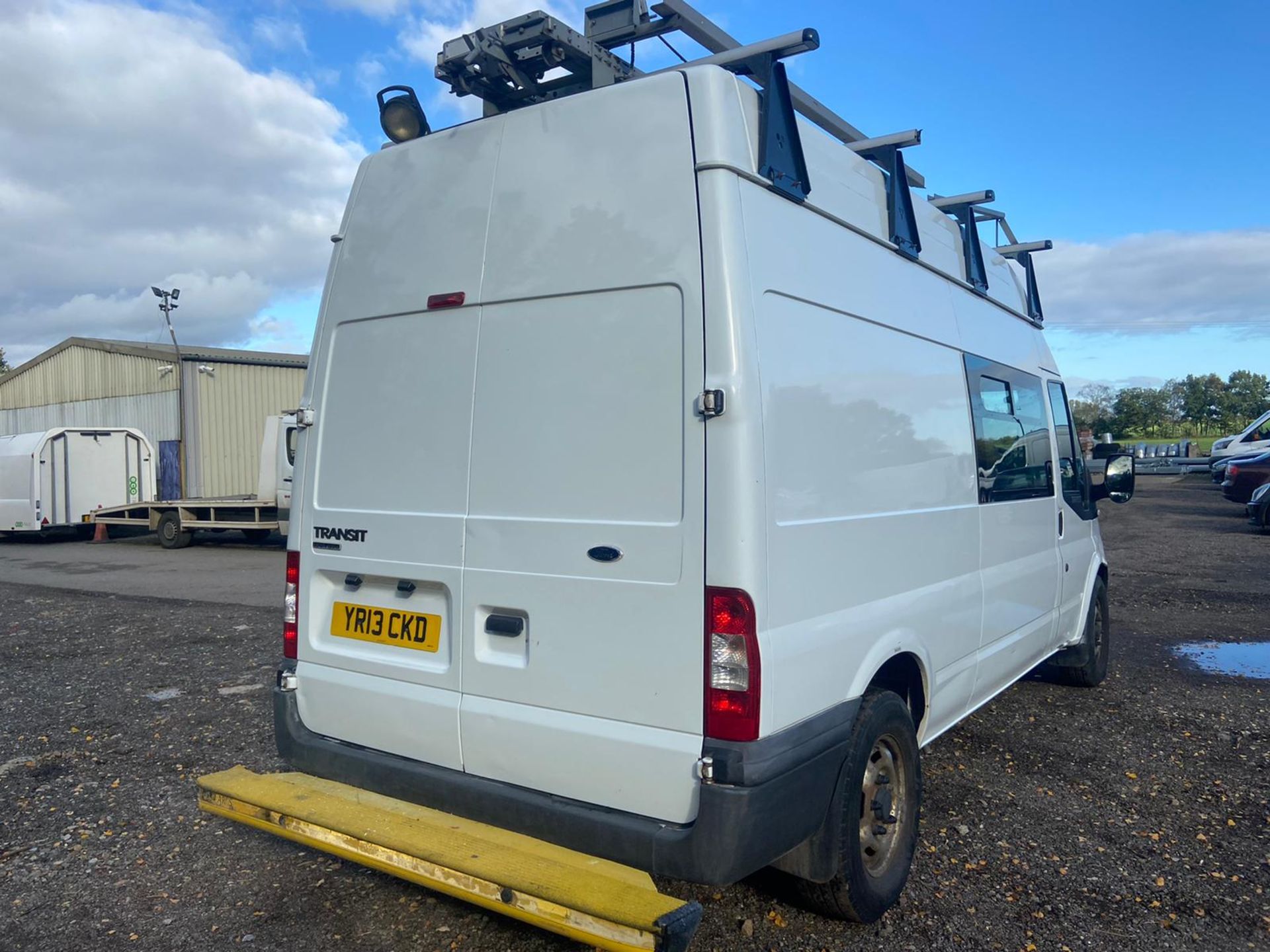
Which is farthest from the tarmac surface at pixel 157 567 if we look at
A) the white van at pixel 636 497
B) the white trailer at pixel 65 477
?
the white van at pixel 636 497

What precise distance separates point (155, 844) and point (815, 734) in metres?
3.06

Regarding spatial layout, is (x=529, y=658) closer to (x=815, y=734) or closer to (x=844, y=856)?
(x=815, y=734)

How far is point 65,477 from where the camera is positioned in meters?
21.1

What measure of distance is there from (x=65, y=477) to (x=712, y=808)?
2254 cm

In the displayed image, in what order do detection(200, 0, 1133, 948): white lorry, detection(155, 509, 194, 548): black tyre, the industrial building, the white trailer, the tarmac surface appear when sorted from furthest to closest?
the industrial building, the white trailer, detection(155, 509, 194, 548): black tyre, the tarmac surface, detection(200, 0, 1133, 948): white lorry

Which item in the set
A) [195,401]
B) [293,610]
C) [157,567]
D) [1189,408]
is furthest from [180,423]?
[1189,408]

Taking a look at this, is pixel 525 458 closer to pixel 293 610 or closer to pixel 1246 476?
pixel 293 610

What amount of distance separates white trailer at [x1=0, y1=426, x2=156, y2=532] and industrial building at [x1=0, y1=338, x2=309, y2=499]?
5115 mm

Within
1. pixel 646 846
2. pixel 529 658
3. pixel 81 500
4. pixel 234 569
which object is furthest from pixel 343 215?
pixel 81 500

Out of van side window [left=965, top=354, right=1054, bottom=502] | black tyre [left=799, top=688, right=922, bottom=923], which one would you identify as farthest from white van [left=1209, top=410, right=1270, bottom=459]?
black tyre [left=799, top=688, right=922, bottom=923]

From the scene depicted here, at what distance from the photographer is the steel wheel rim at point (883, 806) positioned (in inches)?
135

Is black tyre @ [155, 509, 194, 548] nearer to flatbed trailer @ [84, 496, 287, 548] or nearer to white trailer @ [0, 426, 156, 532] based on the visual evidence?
flatbed trailer @ [84, 496, 287, 548]

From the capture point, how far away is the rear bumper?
8.98 feet

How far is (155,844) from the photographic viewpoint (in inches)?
165
